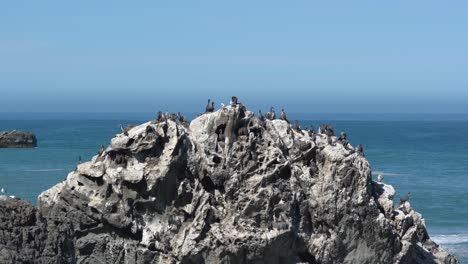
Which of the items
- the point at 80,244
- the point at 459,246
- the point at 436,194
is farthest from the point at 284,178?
the point at 436,194

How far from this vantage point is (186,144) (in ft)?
126

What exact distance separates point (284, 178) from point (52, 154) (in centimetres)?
7691

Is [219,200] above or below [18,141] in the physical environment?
above

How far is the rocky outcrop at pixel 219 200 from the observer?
122 feet

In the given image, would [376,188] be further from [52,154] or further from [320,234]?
[52,154]

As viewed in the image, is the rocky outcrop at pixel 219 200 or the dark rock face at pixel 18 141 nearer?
the rocky outcrop at pixel 219 200

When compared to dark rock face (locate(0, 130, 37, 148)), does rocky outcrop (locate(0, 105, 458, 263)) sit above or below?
above

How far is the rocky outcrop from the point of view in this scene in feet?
122

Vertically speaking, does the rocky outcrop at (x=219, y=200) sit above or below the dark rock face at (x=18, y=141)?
above

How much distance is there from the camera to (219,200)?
3844cm

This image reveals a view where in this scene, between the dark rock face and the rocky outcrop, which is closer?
the rocky outcrop

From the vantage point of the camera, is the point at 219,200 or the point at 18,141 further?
the point at 18,141

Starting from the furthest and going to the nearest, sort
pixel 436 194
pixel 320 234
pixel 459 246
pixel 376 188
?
1. pixel 436 194
2. pixel 459 246
3. pixel 376 188
4. pixel 320 234

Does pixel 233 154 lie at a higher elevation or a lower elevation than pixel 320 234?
higher
